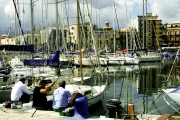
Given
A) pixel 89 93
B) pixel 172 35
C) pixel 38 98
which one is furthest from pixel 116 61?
pixel 172 35

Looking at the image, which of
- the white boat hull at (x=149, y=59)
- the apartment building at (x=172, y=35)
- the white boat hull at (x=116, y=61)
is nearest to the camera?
the white boat hull at (x=116, y=61)

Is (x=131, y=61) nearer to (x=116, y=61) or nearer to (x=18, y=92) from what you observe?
(x=116, y=61)

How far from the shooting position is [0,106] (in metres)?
12.5

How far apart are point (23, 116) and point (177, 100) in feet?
29.7

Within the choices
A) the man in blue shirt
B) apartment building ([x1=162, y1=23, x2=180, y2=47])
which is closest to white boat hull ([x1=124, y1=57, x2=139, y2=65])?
the man in blue shirt

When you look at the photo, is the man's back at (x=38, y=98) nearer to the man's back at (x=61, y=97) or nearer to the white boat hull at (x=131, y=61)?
the man's back at (x=61, y=97)

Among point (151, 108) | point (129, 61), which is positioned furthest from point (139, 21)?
point (151, 108)

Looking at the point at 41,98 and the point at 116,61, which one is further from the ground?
the point at 41,98

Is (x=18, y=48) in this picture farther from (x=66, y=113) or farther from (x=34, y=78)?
(x=66, y=113)

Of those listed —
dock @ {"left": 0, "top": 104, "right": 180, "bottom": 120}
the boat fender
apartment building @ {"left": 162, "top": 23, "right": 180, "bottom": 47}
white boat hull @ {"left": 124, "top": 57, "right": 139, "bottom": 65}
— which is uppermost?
apartment building @ {"left": 162, "top": 23, "right": 180, "bottom": 47}

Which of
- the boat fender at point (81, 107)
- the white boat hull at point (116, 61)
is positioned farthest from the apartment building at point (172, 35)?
the boat fender at point (81, 107)

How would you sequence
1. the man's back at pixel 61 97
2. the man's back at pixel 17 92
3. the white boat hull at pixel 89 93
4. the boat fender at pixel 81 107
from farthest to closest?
the white boat hull at pixel 89 93 < the man's back at pixel 17 92 < the man's back at pixel 61 97 < the boat fender at pixel 81 107

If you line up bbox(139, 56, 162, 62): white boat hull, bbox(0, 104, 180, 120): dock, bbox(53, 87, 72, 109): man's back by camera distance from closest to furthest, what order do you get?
bbox(0, 104, 180, 120): dock → bbox(53, 87, 72, 109): man's back → bbox(139, 56, 162, 62): white boat hull

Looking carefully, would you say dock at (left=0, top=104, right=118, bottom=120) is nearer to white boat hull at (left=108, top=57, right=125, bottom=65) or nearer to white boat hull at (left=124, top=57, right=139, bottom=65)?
white boat hull at (left=108, top=57, right=125, bottom=65)
